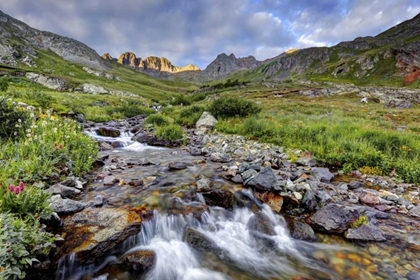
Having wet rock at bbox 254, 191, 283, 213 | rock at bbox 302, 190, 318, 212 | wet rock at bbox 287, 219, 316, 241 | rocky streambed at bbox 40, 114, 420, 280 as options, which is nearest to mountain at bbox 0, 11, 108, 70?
rocky streambed at bbox 40, 114, 420, 280

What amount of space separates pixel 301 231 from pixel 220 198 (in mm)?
2059

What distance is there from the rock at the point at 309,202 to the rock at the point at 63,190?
5703mm

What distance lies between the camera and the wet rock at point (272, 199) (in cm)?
564

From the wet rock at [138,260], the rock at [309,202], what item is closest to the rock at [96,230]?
the wet rock at [138,260]

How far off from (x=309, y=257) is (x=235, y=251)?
152 cm

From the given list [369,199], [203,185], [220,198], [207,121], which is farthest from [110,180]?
[207,121]

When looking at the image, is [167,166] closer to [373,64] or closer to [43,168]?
[43,168]

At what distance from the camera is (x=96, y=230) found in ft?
13.3

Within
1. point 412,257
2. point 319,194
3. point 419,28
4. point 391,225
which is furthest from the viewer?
point 419,28

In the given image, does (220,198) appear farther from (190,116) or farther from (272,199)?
(190,116)

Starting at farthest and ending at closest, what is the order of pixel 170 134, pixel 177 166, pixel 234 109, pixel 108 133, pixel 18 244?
pixel 234 109, pixel 108 133, pixel 170 134, pixel 177 166, pixel 18 244

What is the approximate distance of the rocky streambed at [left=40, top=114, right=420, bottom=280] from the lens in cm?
397

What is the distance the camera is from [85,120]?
57.2ft

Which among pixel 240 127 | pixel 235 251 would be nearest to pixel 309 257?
pixel 235 251
